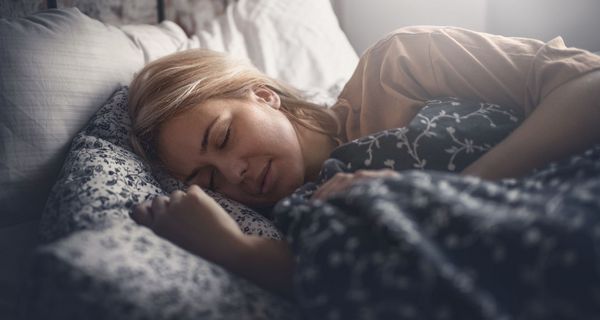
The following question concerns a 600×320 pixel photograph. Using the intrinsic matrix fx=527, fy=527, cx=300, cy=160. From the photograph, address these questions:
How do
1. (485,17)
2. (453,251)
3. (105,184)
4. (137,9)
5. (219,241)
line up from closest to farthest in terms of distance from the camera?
1. (453,251)
2. (219,241)
3. (105,184)
4. (137,9)
5. (485,17)

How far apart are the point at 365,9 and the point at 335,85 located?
0.70 m

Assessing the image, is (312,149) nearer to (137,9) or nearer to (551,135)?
(551,135)

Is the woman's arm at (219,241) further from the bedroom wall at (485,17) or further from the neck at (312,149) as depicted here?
the bedroom wall at (485,17)

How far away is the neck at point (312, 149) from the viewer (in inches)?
37.7

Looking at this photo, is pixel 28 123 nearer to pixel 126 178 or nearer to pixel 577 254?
pixel 126 178

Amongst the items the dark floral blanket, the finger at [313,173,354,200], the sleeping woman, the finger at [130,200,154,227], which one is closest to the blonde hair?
the sleeping woman

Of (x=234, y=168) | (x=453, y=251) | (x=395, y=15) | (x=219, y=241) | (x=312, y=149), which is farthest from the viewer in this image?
(x=395, y=15)

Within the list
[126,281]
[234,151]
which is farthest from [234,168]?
[126,281]

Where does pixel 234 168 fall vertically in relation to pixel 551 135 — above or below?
below

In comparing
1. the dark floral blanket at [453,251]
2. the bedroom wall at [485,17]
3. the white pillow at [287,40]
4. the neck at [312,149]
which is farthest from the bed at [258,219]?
the bedroom wall at [485,17]

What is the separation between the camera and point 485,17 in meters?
1.61

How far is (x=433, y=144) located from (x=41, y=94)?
63 cm

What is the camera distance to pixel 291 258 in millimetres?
582

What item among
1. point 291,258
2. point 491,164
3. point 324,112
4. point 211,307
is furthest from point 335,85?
point 211,307
